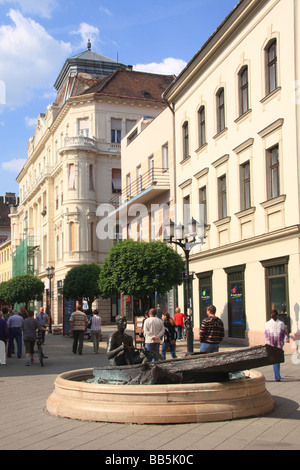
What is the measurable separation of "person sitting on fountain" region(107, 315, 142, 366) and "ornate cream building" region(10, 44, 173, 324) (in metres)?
36.1

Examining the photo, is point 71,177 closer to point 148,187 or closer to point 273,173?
point 148,187

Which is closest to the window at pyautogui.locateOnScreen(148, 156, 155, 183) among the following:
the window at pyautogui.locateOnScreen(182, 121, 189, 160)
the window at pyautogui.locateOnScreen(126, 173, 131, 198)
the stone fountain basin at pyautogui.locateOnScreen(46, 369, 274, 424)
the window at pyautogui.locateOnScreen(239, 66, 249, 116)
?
the window at pyautogui.locateOnScreen(182, 121, 189, 160)

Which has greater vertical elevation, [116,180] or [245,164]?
[116,180]

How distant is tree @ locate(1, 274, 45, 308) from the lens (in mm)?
48259

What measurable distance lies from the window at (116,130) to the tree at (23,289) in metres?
13.8

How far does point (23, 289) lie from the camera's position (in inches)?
1897

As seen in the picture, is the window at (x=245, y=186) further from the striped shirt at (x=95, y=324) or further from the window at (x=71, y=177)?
the window at (x=71, y=177)

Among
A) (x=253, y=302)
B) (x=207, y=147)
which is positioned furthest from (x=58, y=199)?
(x=253, y=302)

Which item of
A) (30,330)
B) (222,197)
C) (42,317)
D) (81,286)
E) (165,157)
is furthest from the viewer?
(81,286)

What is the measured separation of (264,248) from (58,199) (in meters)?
34.5

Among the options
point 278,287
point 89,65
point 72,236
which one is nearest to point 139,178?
point 72,236

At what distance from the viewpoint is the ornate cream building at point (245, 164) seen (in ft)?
58.3

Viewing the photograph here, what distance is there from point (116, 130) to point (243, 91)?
1080 inches

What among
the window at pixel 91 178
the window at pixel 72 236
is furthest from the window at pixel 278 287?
the window at pixel 91 178
